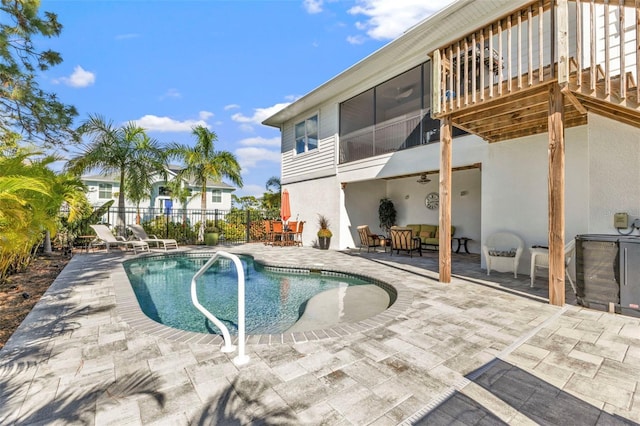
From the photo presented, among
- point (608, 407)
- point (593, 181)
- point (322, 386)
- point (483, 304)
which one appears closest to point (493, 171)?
point (593, 181)

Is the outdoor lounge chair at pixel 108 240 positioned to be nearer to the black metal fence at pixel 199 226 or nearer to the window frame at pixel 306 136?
the black metal fence at pixel 199 226

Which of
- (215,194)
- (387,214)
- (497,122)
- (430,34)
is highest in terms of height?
(430,34)

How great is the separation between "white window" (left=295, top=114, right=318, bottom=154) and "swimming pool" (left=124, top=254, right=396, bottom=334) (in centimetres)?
696

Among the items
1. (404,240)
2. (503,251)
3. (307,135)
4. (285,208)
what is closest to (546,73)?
(503,251)

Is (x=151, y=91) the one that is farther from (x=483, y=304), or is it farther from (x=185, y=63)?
(x=483, y=304)

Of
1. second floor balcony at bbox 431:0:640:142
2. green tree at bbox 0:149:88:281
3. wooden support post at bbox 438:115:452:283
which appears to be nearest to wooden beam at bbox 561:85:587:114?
second floor balcony at bbox 431:0:640:142

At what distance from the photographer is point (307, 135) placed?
1392 centimetres

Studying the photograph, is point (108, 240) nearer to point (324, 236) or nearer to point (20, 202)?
point (20, 202)

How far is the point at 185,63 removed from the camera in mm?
14516

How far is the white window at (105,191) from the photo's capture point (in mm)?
26828

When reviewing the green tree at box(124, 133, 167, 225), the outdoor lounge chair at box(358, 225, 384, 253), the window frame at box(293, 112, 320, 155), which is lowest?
the outdoor lounge chair at box(358, 225, 384, 253)

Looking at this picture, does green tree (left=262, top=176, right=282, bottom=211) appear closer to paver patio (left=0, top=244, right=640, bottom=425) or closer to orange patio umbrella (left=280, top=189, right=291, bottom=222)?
orange patio umbrella (left=280, top=189, right=291, bottom=222)

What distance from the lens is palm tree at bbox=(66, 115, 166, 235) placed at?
1152 centimetres

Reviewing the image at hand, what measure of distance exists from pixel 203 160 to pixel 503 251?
13.2 meters
